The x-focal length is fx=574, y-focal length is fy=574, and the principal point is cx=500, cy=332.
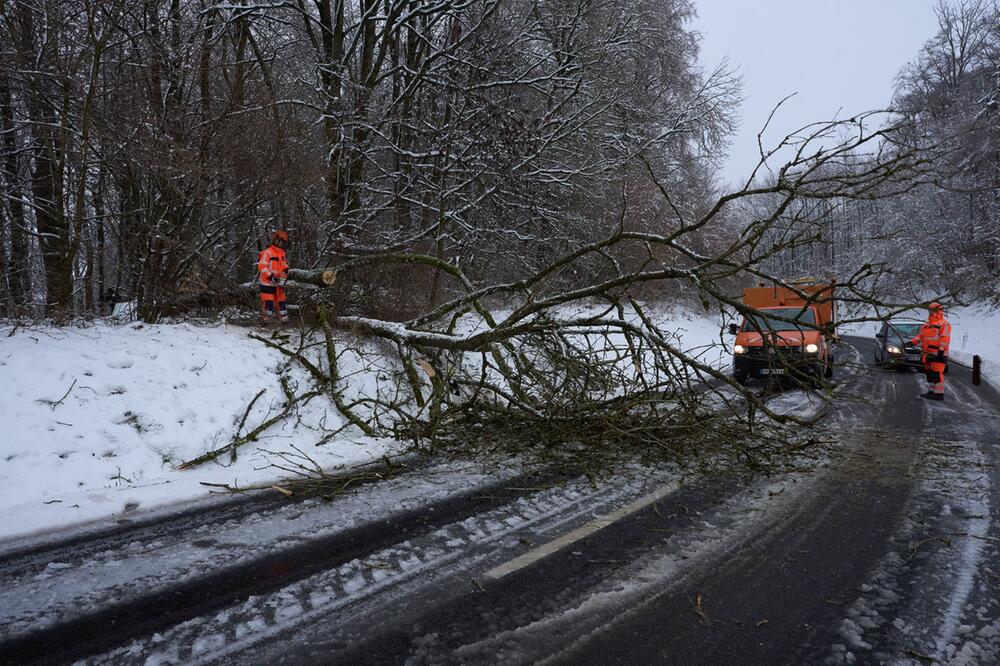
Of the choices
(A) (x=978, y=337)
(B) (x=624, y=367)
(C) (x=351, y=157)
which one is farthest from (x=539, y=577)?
(A) (x=978, y=337)

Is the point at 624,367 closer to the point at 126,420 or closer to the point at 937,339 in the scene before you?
the point at 126,420

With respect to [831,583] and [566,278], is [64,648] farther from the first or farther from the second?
[566,278]

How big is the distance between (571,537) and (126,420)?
443 cm

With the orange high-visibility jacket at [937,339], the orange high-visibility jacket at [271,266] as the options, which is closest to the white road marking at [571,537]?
the orange high-visibility jacket at [271,266]

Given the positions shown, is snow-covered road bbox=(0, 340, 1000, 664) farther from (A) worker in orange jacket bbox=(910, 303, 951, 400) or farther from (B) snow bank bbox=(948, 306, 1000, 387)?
(B) snow bank bbox=(948, 306, 1000, 387)

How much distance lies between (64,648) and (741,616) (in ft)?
10.3

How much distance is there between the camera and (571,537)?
374cm

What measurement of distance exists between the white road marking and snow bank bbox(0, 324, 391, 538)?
2.78 metres

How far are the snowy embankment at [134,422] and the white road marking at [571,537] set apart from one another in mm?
2652

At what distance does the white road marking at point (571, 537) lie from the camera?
327cm

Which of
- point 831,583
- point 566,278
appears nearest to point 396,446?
point 831,583

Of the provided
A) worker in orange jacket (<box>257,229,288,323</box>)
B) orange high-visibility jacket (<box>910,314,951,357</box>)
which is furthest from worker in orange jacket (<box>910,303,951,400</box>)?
worker in orange jacket (<box>257,229,288,323</box>)

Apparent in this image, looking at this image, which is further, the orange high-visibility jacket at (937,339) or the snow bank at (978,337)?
the snow bank at (978,337)

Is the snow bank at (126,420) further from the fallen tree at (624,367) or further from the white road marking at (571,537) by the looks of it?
the white road marking at (571,537)
